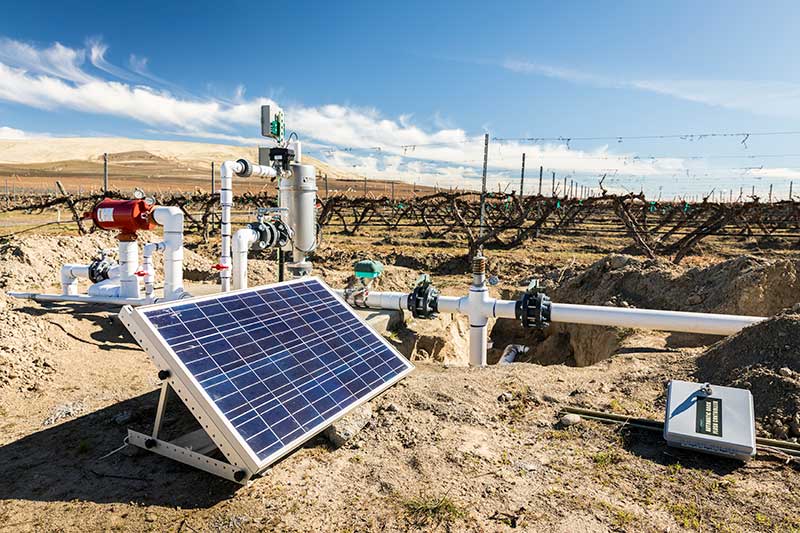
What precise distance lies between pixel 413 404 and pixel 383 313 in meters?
3.51

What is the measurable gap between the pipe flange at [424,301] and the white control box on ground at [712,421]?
4090mm

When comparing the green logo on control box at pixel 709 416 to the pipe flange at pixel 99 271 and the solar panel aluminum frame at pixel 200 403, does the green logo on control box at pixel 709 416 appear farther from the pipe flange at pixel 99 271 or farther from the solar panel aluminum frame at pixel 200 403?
the pipe flange at pixel 99 271

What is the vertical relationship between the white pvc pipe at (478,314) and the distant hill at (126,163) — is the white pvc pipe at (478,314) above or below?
below

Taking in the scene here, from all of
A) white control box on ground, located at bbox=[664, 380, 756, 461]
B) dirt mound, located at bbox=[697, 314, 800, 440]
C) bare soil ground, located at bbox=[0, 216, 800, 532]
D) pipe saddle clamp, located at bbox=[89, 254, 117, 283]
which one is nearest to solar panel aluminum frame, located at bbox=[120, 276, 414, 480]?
bare soil ground, located at bbox=[0, 216, 800, 532]

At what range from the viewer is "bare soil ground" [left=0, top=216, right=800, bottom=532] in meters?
3.21

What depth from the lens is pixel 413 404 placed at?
4.77 metres

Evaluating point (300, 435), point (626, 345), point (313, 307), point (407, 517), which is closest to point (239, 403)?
point (300, 435)

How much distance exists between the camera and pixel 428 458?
390 centimetres

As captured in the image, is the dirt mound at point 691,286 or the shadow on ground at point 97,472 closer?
the shadow on ground at point 97,472

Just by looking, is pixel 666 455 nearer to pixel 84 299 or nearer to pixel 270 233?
pixel 270 233

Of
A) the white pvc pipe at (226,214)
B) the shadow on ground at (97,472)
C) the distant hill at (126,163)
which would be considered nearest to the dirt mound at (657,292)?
the white pvc pipe at (226,214)

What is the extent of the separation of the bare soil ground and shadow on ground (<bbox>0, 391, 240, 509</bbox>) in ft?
0.05

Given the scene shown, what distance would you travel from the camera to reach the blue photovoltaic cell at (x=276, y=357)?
352cm

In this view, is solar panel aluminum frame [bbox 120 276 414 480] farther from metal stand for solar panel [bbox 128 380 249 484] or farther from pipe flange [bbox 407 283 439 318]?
pipe flange [bbox 407 283 439 318]
